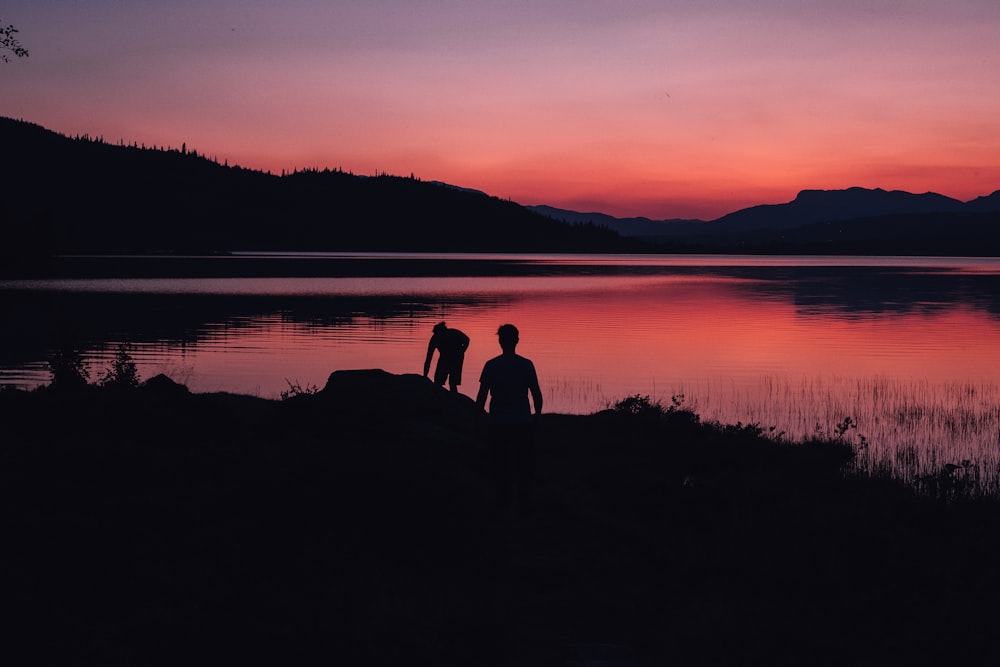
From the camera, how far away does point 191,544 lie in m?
9.71

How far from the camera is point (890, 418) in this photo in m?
25.3

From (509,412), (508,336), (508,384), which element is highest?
(508,336)

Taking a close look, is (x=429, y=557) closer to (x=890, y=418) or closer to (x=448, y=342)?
(x=448, y=342)

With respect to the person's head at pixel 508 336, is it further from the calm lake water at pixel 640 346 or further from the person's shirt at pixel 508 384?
the calm lake water at pixel 640 346

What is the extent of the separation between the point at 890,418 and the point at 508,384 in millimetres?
17167

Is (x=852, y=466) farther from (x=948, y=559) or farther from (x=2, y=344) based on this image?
(x=2, y=344)

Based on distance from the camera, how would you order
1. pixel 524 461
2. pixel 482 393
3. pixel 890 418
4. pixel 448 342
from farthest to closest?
1. pixel 890 418
2. pixel 448 342
3. pixel 524 461
4. pixel 482 393

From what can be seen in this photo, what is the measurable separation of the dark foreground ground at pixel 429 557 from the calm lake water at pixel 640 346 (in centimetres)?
832

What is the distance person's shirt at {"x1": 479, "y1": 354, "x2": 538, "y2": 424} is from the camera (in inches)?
462

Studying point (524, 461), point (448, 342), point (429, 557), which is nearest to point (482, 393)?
point (524, 461)

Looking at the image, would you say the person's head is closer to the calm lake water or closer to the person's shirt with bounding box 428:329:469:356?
the person's shirt with bounding box 428:329:469:356

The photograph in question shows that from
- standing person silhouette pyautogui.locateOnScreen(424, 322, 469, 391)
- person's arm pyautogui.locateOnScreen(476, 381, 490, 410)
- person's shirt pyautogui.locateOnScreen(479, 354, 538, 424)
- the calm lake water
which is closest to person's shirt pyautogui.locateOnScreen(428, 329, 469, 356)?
standing person silhouette pyautogui.locateOnScreen(424, 322, 469, 391)

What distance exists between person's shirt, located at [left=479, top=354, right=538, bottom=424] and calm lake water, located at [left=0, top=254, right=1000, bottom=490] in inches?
397

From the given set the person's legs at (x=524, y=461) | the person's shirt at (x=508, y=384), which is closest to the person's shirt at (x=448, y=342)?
the person's legs at (x=524, y=461)
